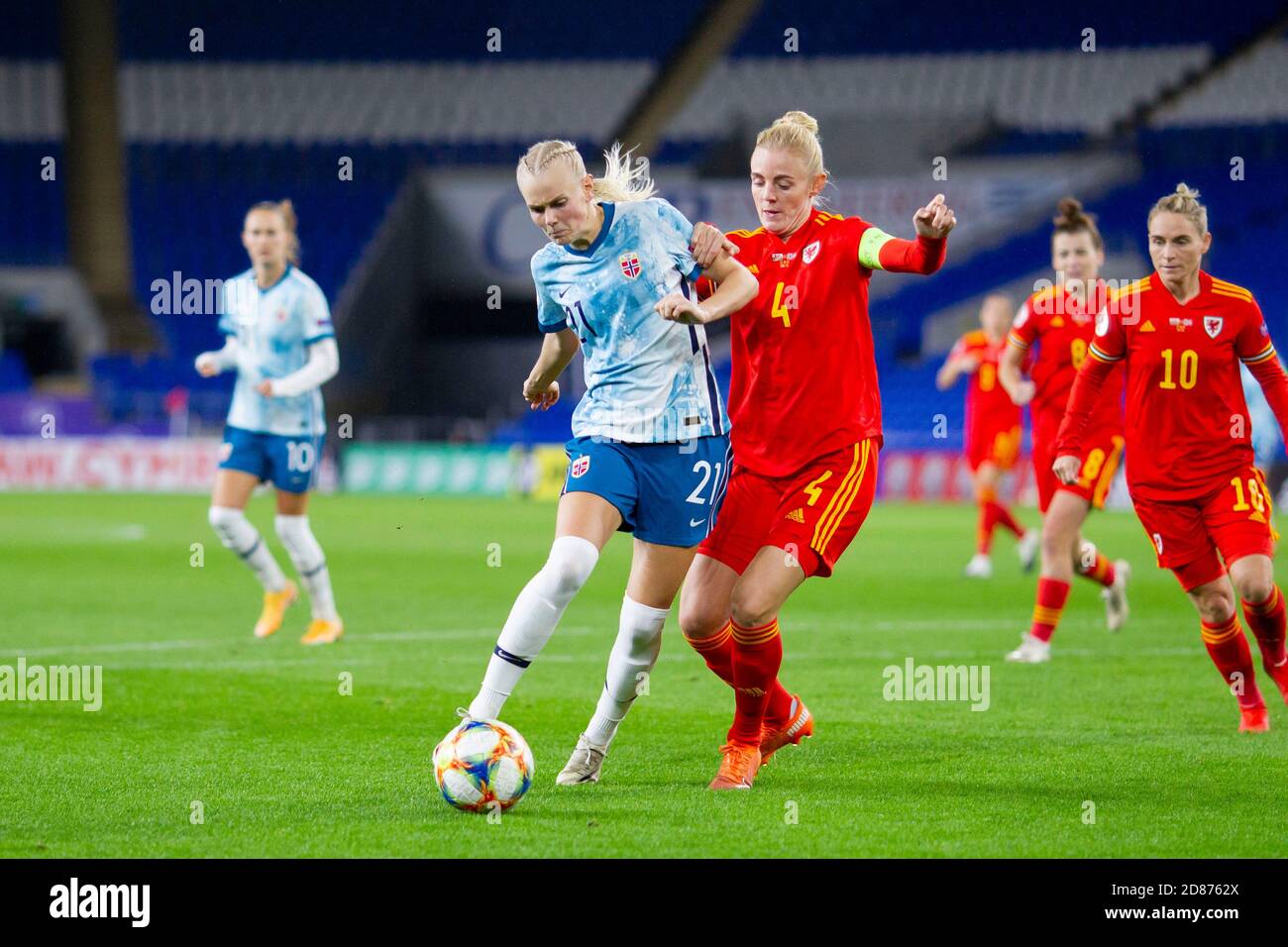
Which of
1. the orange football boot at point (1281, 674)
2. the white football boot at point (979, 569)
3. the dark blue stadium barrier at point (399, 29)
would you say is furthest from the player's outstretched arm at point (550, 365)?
the dark blue stadium barrier at point (399, 29)

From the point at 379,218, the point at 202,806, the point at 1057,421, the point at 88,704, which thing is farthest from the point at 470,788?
the point at 379,218

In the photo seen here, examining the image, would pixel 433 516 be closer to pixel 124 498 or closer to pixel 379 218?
pixel 124 498

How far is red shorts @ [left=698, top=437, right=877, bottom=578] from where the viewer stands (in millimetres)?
5914

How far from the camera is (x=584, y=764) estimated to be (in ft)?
19.7

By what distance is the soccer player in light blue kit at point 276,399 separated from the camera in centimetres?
1023

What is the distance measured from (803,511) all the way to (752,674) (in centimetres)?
61

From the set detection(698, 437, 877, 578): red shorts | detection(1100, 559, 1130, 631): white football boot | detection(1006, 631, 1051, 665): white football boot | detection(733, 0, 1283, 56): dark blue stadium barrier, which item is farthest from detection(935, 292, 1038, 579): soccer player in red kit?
detection(733, 0, 1283, 56): dark blue stadium barrier

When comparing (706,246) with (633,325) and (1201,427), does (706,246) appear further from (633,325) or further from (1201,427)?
(1201,427)

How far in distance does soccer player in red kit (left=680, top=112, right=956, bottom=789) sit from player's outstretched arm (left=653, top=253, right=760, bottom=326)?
0.16m

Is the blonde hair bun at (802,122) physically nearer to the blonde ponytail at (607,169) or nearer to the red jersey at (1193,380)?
the blonde ponytail at (607,169)

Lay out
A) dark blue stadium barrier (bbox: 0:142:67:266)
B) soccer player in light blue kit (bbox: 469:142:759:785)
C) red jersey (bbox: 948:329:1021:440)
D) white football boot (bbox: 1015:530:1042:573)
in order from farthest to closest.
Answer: dark blue stadium barrier (bbox: 0:142:67:266) → red jersey (bbox: 948:329:1021:440) → white football boot (bbox: 1015:530:1042:573) → soccer player in light blue kit (bbox: 469:142:759:785)

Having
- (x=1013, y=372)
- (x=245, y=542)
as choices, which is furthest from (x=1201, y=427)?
(x=245, y=542)

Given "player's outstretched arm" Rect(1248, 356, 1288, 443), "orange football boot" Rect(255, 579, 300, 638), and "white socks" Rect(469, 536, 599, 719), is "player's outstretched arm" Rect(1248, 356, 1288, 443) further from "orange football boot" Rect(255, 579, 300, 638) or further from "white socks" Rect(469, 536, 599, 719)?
"orange football boot" Rect(255, 579, 300, 638)

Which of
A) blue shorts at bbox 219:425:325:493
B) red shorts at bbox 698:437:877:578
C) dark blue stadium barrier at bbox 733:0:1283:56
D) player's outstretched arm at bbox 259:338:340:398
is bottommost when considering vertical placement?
red shorts at bbox 698:437:877:578
